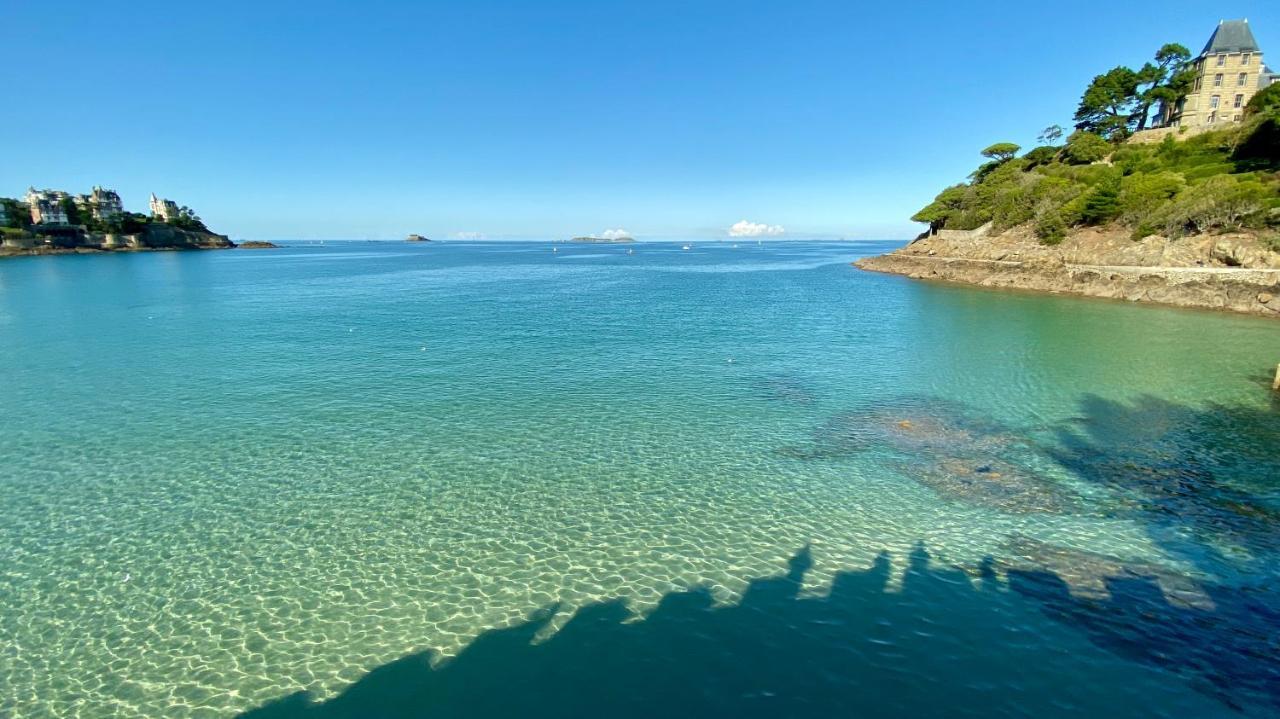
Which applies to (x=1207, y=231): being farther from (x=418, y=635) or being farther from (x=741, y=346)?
(x=418, y=635)

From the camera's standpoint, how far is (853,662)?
8.44 meters

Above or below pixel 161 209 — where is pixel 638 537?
below

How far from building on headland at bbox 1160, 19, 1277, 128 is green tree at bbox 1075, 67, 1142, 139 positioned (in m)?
9.59

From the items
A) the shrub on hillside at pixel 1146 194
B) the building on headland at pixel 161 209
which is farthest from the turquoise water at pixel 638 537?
the building on headland at pixel 161 209

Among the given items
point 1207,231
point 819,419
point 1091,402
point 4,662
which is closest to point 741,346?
point 819,419

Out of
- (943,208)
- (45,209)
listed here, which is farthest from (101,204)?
(943,208)

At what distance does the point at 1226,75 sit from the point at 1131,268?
45951 millimetres

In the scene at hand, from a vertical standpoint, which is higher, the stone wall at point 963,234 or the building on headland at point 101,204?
the building on headland at point 101,204

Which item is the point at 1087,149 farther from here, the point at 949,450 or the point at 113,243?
the point at 113,243

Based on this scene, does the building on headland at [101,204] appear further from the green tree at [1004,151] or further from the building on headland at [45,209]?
the green tree at [1004,151]

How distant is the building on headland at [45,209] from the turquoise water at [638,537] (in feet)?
546

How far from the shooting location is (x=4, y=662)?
8.34 m

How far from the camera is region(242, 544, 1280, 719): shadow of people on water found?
24.9 ft

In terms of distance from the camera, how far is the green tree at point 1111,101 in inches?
3285
